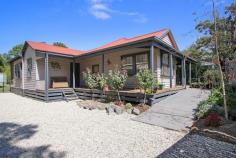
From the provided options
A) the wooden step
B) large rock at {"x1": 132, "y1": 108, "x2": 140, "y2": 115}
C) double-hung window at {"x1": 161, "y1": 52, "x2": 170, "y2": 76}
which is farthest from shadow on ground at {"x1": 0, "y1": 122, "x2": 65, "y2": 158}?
double-hung window at {"x1": 161, "y1": 52, "x2": 170, "y2": 76}

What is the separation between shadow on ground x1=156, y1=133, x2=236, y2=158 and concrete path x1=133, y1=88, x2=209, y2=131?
3.84 ft

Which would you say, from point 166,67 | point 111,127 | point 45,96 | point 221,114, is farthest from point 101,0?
point 221,114

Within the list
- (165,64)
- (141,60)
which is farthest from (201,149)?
(165,64)

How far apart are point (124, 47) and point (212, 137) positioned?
20.6ft

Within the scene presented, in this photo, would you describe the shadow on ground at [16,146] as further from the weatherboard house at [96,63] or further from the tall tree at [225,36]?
the tall tree at [225,36]

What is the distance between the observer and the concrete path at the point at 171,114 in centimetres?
538

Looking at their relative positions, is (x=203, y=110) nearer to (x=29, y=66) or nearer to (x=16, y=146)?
(x=16, y=146)

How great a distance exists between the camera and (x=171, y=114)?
20.6ft

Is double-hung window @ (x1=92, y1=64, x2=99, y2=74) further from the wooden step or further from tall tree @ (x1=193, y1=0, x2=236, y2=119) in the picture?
tall tree @ (x1=193, y1=0, x2=236, y2=119)

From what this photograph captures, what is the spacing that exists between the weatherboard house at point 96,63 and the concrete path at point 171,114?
229cm

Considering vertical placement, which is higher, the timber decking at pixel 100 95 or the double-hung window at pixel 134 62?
the double-hung window at pixel 134 62

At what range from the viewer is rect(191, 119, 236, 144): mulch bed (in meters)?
3.71

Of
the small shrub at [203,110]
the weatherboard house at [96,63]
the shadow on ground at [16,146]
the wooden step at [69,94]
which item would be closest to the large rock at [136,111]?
Answer: the small shrub at [203,110]

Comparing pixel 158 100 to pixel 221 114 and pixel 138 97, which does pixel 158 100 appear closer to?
pixel 138 97
